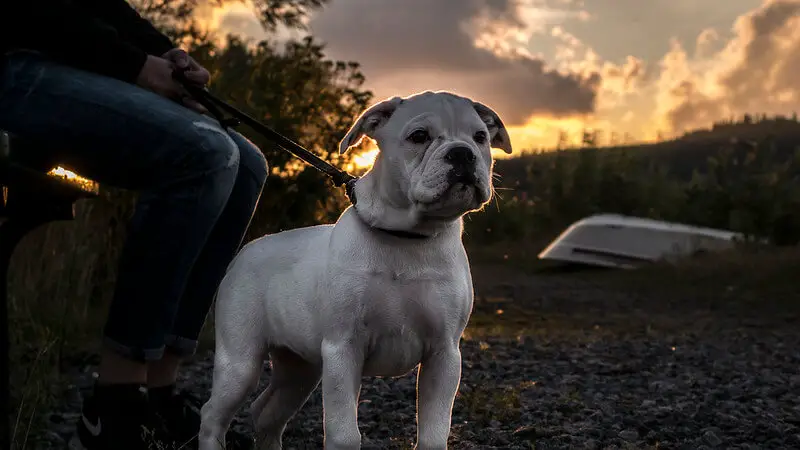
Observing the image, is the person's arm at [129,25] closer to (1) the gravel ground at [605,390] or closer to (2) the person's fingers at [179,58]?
(2) the person's fingers at [179,58]

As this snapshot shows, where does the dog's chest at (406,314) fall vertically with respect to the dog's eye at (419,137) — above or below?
below

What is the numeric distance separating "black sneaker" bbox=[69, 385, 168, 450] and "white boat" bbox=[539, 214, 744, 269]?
926 cm

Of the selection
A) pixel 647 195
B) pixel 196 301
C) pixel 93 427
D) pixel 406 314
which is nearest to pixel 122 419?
pixel 93 427

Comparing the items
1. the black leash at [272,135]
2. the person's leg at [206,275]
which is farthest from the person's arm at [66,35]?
the person's leg at [206,275]

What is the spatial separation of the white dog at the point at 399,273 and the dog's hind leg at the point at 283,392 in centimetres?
28

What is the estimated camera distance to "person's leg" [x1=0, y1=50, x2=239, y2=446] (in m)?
2.42

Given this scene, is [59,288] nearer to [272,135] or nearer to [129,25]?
[129,25]

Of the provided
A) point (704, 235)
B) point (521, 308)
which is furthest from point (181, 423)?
point (704, 235)

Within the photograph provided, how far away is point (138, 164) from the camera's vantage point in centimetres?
249

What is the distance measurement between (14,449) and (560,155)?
14.3 metres

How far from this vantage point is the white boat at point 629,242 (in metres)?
11.2

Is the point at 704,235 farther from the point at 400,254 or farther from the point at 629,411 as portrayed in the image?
the point at 400,254

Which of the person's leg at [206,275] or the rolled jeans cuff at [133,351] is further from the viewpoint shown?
the person's leg at [206,275]

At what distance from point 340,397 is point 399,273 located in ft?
1.13
